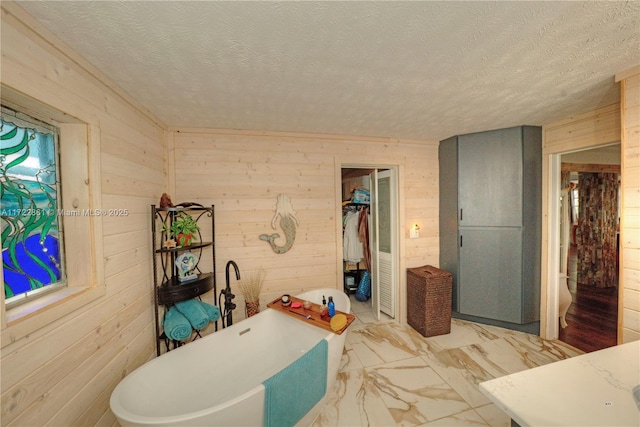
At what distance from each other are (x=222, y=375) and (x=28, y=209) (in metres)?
1.57

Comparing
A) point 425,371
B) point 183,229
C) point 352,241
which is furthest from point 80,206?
point 352,241

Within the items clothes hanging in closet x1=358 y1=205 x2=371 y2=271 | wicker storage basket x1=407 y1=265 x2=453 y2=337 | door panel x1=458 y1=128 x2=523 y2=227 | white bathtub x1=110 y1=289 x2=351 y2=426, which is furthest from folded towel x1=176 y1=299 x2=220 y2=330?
door panel x1=458 y1=128 x2=523 y2=227

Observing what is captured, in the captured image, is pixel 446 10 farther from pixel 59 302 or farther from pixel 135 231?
pixel 135 231

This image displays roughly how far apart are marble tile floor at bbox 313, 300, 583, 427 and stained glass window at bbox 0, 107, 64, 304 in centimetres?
186

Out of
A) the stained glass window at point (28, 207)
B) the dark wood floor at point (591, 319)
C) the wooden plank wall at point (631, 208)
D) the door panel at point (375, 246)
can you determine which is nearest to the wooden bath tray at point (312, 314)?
the door panel at point (375, 246)

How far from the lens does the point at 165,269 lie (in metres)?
2.18

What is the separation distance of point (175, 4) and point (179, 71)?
555 mm

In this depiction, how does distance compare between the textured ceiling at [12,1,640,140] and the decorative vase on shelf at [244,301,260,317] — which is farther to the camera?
the decorative vase on shelf at [244,301,260,317]

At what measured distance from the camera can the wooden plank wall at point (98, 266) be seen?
38.7 inches

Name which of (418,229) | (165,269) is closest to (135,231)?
(165,269)

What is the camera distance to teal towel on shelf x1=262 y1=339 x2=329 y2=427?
4.35 feet

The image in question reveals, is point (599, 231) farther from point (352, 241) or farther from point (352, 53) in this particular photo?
point (352, 53)

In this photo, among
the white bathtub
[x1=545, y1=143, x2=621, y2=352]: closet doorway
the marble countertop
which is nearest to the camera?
the marble countertop

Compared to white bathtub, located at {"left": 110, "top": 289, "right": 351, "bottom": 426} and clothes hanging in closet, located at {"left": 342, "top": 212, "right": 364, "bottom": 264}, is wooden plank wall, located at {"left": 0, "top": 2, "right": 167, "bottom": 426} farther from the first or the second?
clothes hanging in closet, located at {"left": 342, "top": 212, "right": 364, "bottom": 264}
